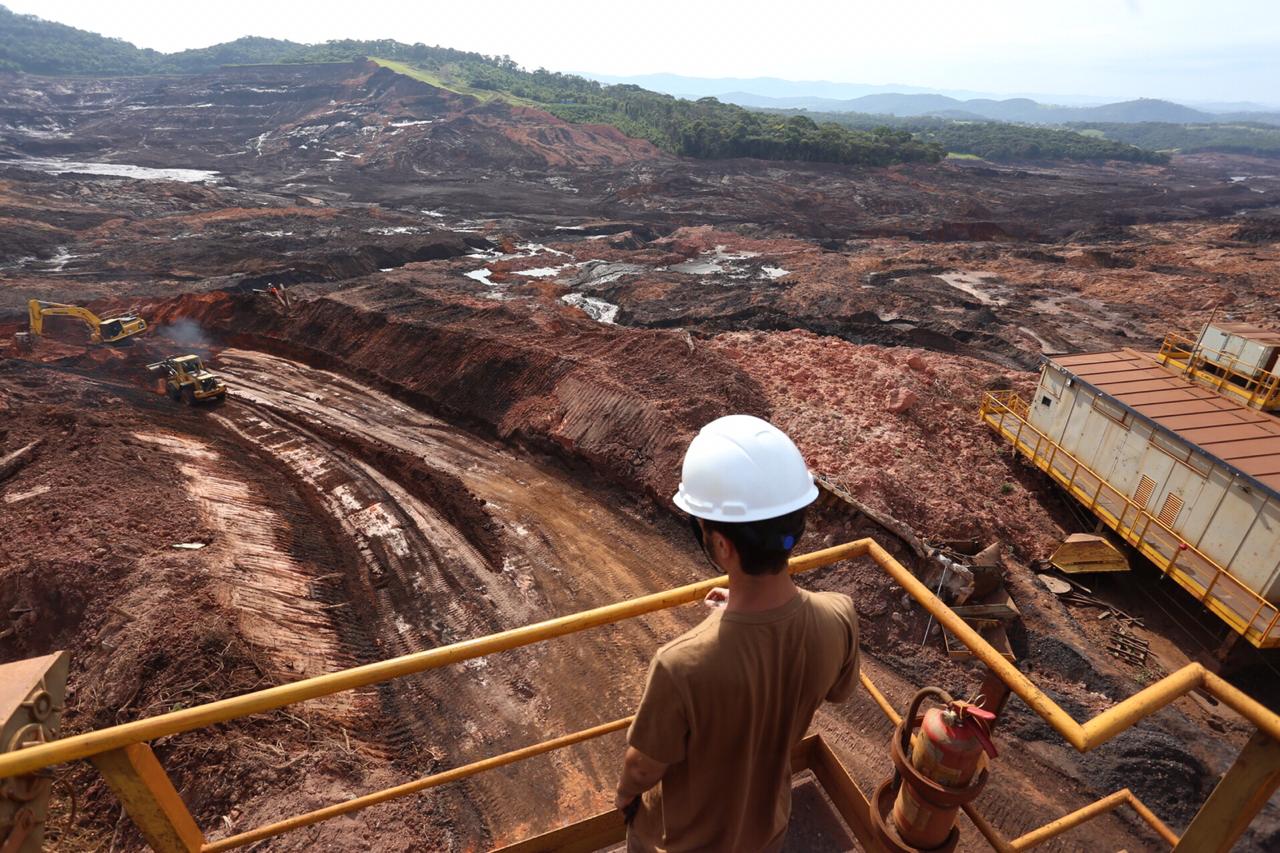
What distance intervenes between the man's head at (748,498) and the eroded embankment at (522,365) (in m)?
11.0

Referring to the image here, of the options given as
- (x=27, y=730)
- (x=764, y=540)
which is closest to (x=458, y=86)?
(x=27, y=730)

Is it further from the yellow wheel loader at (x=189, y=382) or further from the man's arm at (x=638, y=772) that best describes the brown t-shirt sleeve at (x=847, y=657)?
the yellow wheel loader at (x=189, y=382)

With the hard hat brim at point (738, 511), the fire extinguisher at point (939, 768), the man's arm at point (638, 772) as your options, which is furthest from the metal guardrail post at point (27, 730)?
the fire extinguisher at point (939, 768)

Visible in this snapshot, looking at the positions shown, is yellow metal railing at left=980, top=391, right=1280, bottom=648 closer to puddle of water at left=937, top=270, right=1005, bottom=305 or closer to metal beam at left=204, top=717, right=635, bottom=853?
metal beam at left=204, top=717, right=635, bottom=853

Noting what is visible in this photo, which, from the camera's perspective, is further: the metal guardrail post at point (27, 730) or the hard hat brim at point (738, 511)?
the metal guardrail post at point (27, 730)

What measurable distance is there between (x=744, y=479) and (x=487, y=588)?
979 cm

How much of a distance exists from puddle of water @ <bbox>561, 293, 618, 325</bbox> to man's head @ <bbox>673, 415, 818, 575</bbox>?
2293 centimetres

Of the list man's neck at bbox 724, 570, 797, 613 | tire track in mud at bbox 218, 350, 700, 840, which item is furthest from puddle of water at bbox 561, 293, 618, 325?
man's neck at bbox 724, 570, 797, 613

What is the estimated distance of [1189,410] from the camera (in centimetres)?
1096

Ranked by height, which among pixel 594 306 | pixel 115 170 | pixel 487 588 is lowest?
pixel 487 588

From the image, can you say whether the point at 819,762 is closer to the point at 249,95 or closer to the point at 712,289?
the point at 712,289

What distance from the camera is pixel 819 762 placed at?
3729mm

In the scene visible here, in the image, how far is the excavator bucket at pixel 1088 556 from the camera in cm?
1090

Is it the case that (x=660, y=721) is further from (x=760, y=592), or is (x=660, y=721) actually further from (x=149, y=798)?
(x=149, y=798)
